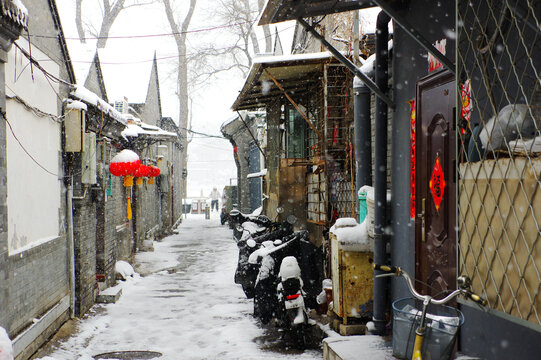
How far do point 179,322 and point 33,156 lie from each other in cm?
359

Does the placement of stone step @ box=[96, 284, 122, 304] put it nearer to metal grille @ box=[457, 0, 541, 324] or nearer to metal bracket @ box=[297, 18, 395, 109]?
metal bracket @ box=[297, 18, 395, 109]

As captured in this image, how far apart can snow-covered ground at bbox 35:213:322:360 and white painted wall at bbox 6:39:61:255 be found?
1712mm

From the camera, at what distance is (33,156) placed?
7195 millimetres

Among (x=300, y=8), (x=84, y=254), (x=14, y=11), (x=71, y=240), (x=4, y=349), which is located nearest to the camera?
(x=4, y=349)

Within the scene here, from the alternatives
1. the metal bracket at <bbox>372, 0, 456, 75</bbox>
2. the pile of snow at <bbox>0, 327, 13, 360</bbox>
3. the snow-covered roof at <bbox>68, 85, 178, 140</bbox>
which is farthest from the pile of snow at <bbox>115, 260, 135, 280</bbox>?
the metal bracket at <bbox>372, 0, 456, 75</bbox>

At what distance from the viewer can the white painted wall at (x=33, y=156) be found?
638 centimetres

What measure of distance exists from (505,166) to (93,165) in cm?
792

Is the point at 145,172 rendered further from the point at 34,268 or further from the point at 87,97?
the point at 34,268

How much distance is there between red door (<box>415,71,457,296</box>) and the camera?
5.18 metres

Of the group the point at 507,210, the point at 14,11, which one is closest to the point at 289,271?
the point at 14,11

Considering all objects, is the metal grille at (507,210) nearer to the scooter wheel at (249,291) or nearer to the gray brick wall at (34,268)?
the gray brick wall at (34,268)

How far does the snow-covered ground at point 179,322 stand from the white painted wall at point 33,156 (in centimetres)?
171

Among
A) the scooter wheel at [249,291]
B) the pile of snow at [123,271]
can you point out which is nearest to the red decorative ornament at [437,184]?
the scooter wheel at [249,291]

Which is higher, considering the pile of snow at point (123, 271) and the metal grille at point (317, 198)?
the metal grille at point (317, 198)
